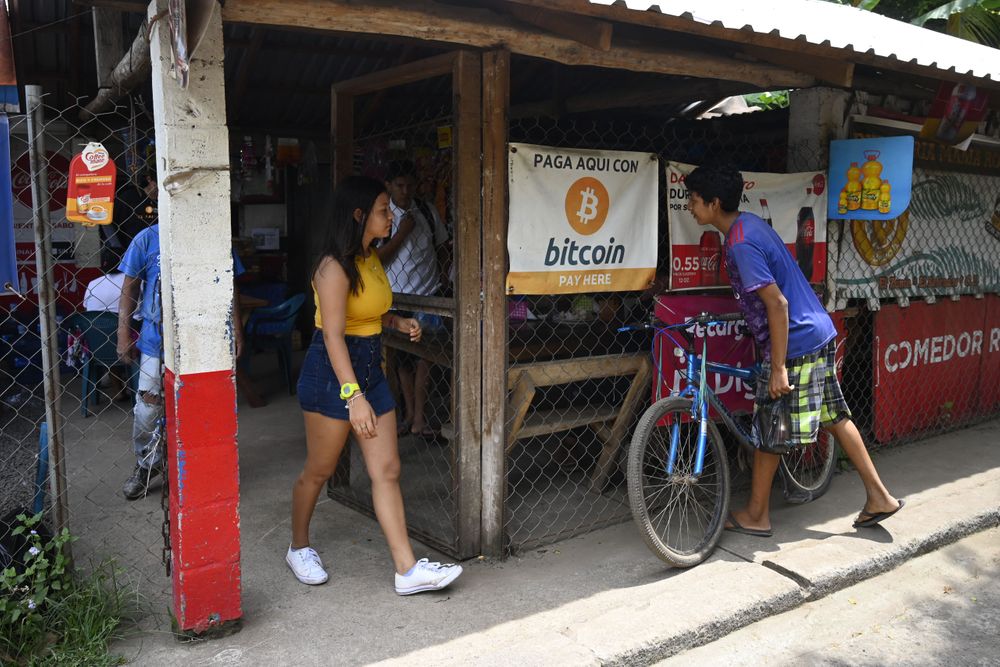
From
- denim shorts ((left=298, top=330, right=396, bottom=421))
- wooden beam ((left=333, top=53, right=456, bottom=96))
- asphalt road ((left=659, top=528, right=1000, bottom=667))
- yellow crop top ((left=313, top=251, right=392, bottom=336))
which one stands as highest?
wooden beam ((left=333, top=53, right=456, bottom=96))

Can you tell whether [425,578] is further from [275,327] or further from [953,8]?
[953,8]

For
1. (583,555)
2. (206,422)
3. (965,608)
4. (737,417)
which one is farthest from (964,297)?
(206,422)

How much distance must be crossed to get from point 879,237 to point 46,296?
4849mm

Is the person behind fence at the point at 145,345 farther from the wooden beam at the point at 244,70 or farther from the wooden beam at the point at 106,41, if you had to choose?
the wooden beam at the point at 244,70

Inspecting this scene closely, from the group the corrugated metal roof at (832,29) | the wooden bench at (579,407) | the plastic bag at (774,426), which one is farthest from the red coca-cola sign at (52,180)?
the plastic bag at (774,426)

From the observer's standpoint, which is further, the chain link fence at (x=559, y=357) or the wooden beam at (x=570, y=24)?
the chain link fence at (x=559, y=357)

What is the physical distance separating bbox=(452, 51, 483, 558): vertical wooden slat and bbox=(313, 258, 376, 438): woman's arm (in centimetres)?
59

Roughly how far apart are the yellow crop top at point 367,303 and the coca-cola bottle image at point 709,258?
1912 mm

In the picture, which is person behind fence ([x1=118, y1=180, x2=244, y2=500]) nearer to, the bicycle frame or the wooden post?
the wooden post

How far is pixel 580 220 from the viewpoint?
4.08m

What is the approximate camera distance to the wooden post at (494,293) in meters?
3.82

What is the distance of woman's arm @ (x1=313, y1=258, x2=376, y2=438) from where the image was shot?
344cm

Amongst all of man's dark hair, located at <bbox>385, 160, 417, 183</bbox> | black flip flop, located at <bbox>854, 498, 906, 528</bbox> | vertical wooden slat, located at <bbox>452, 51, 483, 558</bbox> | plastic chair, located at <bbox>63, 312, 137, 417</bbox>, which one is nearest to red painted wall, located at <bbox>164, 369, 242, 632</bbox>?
vertical wooden slat, located at <bbox>452, 51, 483, 558</bbox>

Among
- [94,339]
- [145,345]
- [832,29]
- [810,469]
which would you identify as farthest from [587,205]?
[94,339]
